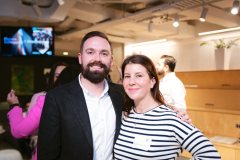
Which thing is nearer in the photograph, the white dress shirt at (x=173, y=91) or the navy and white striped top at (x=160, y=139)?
the navy and white striped top at (x=160, y=139)

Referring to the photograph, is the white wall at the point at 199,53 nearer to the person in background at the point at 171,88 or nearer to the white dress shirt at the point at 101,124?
the person in background at the point at 171,88

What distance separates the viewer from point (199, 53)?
20.8ft

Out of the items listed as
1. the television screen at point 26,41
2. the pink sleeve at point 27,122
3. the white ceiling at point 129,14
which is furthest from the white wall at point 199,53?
the pink sleeve at point 27,122

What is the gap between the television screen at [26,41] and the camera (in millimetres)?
4949

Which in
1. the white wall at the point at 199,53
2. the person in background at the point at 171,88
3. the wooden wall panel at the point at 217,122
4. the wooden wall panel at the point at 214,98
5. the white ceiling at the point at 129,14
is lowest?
the wooden wall panel at the point at 217,122

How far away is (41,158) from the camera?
1663 millimetres

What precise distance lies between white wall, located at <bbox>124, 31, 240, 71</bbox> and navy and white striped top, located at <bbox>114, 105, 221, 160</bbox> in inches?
171

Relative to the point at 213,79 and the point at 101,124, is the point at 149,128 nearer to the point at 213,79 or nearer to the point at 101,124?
the point at 101,124

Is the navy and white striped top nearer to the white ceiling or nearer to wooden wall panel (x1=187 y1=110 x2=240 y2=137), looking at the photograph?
the white ceiling

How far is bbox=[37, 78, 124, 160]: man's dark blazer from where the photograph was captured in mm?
1609

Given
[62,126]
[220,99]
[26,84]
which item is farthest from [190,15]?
[26,84]

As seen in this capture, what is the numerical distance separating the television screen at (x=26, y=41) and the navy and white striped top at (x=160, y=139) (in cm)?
372

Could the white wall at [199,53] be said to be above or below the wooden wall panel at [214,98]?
above

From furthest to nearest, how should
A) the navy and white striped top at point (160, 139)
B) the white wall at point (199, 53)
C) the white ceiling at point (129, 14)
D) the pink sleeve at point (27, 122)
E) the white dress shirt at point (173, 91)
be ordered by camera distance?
the white wall at point (199, 53) < the white ceiling at point (129, 14) < the white dress shirt at point (173, 91) < the pink sleeve at point (27, 122) < the navy and white striped top at point (160, 139)
